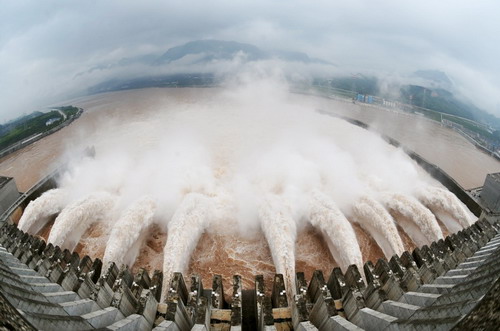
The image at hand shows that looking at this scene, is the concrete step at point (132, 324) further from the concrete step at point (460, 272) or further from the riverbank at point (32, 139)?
the riverbank at point (32, 139)

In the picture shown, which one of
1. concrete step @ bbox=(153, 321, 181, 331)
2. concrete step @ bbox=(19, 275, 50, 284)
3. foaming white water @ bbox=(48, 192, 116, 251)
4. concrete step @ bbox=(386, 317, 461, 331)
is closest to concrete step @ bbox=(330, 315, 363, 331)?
concrete step @ bbox=(386, 317, 461, 331)

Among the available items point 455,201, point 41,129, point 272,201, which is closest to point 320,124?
point 455,201

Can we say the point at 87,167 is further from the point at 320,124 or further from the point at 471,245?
the point at 320,124

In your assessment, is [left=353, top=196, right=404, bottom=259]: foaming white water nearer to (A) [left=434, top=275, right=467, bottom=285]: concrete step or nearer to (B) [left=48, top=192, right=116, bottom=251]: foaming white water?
(A) [left=434, top=275, right=467, bottom=285]: concrete step

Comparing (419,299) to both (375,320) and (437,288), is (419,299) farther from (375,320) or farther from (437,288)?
(375,320)

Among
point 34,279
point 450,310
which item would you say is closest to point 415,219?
point 450,310

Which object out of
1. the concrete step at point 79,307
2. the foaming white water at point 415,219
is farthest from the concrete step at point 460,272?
the concrete step at point 79,307
